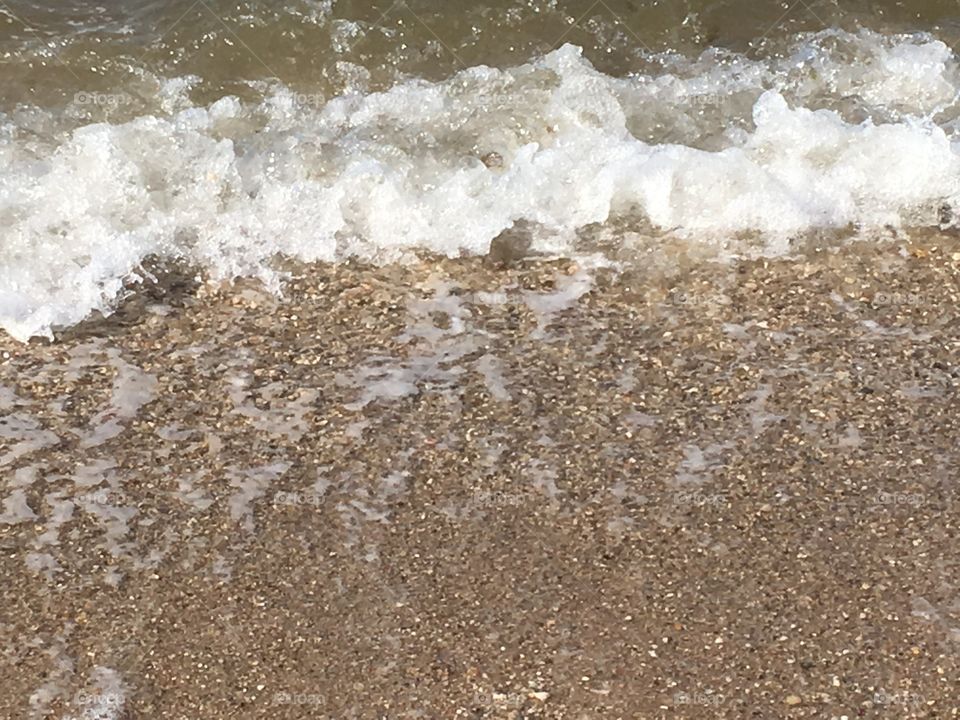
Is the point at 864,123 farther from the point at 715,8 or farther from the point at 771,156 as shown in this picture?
the point at 715,8

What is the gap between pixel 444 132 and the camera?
13.4 ft

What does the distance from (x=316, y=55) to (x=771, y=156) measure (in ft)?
5.92

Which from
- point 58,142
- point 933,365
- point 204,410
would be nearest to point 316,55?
point 58,142

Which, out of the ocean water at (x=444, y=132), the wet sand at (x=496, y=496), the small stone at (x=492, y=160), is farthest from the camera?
the small stone at (x=492, y=160)

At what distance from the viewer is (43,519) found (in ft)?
9.91

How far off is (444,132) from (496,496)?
159 cm

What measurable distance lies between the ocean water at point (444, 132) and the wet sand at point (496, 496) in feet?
0.72

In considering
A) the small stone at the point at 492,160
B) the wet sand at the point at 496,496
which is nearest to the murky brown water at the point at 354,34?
the small stone at the point at 492,160

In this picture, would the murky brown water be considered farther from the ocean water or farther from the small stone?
the small stone

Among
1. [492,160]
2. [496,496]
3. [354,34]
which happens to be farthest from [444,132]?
[496,496]

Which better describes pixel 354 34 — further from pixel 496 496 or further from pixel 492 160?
pixel 496 496

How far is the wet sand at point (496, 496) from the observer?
2770 millimetres

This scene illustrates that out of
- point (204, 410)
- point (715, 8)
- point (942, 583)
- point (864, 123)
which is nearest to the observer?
point (942, 583)

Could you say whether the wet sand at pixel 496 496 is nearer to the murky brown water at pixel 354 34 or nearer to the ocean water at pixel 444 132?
the ocean water at pixel 444 132
